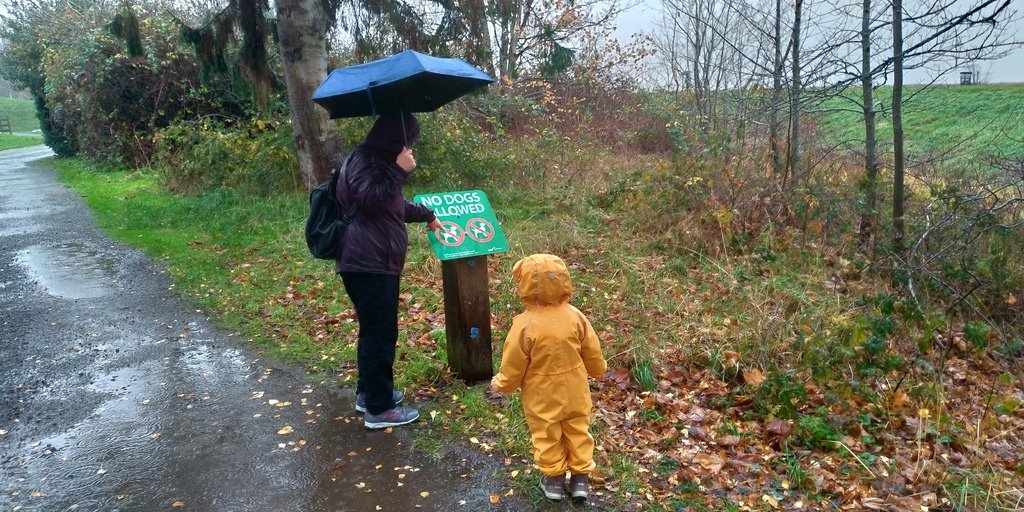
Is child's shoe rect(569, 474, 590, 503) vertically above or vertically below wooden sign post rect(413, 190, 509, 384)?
below

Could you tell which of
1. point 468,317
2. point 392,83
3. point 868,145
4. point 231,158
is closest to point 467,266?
point 468,317

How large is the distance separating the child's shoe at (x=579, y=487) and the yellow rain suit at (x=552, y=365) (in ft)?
0.15

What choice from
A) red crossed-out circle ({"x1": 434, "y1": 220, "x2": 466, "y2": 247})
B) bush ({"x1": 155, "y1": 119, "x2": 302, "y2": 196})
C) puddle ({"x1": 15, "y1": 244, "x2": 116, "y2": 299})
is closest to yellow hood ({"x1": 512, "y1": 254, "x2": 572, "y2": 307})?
red crossed-out circle ({"x1": 434, "y1": 220, "x2": 466, "y2": 247})

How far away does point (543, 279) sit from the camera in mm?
3025

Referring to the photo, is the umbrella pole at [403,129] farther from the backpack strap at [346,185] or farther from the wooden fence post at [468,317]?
the wooden fence post at [468,317]

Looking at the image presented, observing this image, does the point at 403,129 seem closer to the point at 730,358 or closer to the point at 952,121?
the point at 730,358

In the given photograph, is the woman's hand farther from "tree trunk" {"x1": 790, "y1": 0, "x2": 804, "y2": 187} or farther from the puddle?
"tree trunk" {"x1": 790, "y1": 0, "x2": 804, "y2": 187}

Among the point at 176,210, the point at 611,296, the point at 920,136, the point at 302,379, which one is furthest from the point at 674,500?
the point at 176,210

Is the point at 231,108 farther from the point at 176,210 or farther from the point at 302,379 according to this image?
the point at 302,379

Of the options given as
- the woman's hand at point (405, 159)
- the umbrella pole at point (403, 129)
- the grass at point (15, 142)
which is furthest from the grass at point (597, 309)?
the grass at point (15, 142)

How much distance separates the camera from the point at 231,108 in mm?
16312

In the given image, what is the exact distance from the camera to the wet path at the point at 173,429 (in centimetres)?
343

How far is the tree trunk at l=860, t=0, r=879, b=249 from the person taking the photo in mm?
7559

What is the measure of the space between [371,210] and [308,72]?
5.66m
